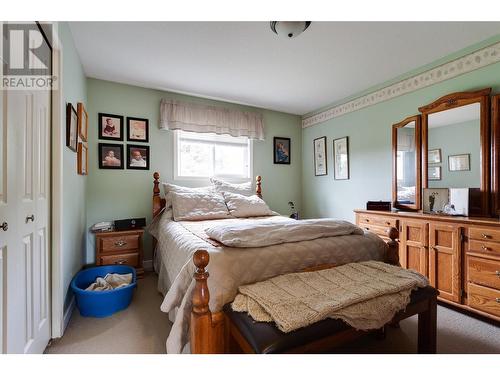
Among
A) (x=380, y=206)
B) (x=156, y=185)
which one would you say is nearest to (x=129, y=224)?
(x=156, y=185)

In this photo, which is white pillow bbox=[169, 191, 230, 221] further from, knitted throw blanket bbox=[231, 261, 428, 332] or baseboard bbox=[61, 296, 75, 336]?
knitted throw blanket bbox=[231, 261, 428, 332]

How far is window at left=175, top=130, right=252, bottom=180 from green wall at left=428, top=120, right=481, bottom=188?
2382mm

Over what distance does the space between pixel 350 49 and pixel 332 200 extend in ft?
6.94

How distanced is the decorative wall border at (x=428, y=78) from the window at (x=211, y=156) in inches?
58.8

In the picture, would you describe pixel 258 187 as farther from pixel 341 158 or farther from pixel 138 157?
pixel 138 157

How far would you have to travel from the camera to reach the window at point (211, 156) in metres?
3.43

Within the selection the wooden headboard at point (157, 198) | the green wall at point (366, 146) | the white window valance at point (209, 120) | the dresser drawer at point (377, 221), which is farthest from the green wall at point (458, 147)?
the wooden headboard at point (157, 198)

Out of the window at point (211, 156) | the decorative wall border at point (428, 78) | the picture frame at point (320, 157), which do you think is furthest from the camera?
the picture frame at point (320, 157)

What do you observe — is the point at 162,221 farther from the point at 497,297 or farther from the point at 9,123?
the point at 497,297

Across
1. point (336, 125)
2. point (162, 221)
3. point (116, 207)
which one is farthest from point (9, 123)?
point (336, 125)

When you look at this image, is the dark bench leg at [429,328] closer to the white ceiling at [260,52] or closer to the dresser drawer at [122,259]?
the white ceiling at [260,52]

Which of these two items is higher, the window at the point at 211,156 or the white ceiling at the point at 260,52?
the white ceiling at the point at 260,52

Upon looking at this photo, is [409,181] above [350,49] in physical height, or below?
below

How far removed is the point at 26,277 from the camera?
4.17 ft
